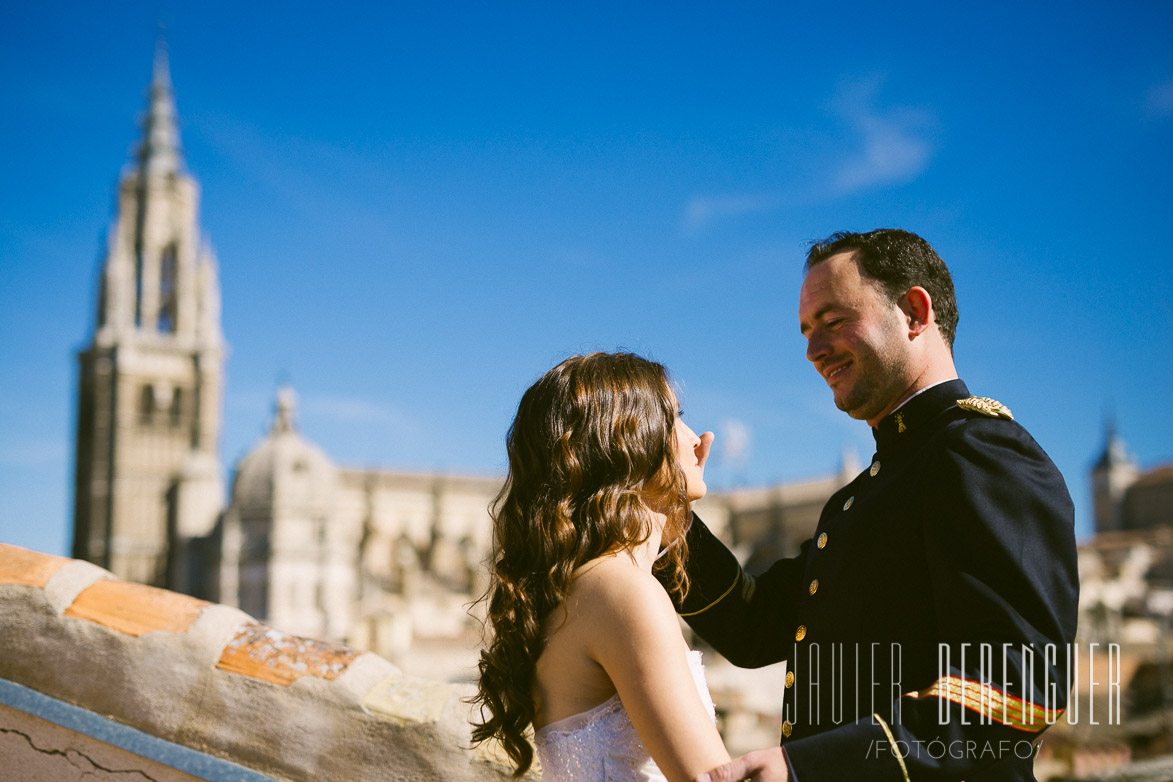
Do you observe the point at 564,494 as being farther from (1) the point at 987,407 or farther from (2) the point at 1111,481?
(2) the point at 1111,481

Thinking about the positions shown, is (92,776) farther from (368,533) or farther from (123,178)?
(123,178)

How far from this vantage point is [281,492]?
4050 cm

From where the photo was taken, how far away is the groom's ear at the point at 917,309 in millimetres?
2193

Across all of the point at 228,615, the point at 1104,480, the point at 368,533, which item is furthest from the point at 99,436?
the point at 1104,480

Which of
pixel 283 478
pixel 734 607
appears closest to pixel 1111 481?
pixel 283 478

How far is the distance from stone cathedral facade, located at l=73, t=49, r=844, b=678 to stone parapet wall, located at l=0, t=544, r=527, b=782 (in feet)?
119

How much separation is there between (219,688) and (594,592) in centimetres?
111

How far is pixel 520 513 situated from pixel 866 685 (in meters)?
0.79

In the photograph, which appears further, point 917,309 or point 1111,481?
point 1111,481

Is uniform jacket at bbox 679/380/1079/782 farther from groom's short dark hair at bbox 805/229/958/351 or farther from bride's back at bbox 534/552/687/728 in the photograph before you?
bride's back at bbox 534/552/687/728

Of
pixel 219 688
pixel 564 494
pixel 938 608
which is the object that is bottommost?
pixel 219 688

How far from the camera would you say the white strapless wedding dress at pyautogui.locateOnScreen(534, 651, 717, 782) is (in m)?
1.84

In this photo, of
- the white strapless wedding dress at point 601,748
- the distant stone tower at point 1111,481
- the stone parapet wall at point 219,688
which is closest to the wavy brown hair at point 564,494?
the white strapless wedding dress at point 601,748

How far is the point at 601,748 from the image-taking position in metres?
1.84
